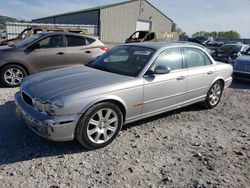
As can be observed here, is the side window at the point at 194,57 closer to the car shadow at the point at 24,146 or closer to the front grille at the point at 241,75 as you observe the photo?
the car shadow at the point at 24,146

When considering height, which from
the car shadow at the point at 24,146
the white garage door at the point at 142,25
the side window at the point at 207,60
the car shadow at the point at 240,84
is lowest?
the car shadow at the point at 24,146

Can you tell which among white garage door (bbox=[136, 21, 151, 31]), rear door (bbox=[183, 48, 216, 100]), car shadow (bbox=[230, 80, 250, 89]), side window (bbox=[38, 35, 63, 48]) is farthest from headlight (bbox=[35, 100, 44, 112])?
white garage door (bbox=[136, 21, 151, 31])

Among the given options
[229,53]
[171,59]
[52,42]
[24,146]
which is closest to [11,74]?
[52,42]

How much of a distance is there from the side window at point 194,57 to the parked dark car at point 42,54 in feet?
12.0

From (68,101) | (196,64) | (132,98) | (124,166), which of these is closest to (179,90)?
(196,64)

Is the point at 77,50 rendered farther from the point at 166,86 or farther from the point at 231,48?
the point at 231,48

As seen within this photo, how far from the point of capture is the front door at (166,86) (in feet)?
13.1

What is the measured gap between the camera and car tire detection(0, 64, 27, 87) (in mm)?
6438

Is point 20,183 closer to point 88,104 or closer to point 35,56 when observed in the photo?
point 88,104

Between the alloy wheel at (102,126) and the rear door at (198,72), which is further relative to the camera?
the rear door at (198,72)

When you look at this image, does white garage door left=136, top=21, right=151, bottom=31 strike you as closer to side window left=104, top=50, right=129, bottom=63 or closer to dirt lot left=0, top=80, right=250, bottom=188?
side window left=104, top=50, right=129, bottom=63

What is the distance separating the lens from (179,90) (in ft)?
14.9

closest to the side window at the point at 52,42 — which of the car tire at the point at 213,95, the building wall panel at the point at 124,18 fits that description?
the car tire at the point at 213,95

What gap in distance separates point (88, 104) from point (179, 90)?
1971mm
